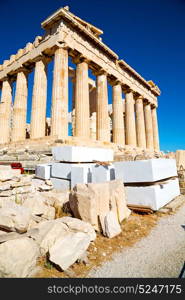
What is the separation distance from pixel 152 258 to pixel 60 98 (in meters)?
11.2

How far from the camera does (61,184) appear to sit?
20.3 ft

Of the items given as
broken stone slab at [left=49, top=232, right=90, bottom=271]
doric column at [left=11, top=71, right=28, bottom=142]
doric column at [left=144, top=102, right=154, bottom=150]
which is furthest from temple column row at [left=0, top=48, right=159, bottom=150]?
broken stone slab at [left=49, top=232, right=90, bottom=271]

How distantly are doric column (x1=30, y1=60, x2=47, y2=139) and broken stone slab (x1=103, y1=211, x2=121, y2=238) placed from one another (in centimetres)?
1061

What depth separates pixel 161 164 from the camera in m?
5.68

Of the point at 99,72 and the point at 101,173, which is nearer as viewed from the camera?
the point at 101,173

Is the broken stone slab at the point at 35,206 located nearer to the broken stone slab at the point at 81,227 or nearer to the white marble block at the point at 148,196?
the broken stone slab at the point at 81,227

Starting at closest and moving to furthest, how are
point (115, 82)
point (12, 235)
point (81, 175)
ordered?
point (12, 235) < point (81, 175) < point (115, 82)

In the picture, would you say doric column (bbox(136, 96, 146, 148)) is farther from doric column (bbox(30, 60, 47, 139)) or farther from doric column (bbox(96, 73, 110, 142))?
doric column (bbox(30, 60, 47, 139))

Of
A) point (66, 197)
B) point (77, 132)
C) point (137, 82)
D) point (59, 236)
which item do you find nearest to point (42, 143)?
point (77, 132)

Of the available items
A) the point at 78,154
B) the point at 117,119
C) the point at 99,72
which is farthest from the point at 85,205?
the point at 99,72

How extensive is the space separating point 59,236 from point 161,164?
4139mm

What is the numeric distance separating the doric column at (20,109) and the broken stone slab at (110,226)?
43.2 ft

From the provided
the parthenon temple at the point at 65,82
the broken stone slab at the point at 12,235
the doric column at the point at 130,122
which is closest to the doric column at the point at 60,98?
the parthenon temple at the point at 65,82

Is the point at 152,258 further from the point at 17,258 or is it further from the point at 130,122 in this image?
the point at 130,122
